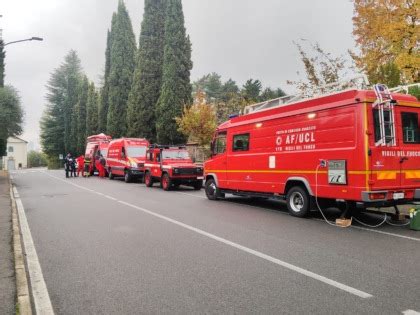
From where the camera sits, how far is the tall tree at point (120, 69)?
43719mm

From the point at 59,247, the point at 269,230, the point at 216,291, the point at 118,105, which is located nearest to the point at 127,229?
the point at 59,247

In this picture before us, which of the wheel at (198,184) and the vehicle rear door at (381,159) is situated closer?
the vehicle rear door at (381,159)

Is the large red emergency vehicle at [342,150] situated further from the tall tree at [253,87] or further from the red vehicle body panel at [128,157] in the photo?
the tall tree at [253,87]

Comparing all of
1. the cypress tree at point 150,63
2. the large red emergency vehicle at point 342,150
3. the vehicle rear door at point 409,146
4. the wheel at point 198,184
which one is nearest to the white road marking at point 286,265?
the large red emergency vehicle at point 342,150

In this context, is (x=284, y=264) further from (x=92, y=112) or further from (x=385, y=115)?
(x=92, y=112)

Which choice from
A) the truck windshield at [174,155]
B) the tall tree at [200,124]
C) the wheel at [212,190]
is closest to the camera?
the wheel at [212,190]

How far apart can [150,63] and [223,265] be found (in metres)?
30.0

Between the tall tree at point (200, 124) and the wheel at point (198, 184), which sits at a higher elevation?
the tall tree at point (200, 124)

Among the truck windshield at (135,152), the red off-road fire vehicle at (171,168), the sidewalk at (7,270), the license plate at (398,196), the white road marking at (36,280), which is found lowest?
the white road marking at (36,280)

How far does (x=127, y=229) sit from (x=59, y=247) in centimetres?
181

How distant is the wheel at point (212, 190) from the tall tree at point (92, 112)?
43.2 meters

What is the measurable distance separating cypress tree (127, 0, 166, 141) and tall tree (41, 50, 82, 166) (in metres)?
40.9

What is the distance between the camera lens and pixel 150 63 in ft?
112

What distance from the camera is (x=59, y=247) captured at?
7.29 metres
